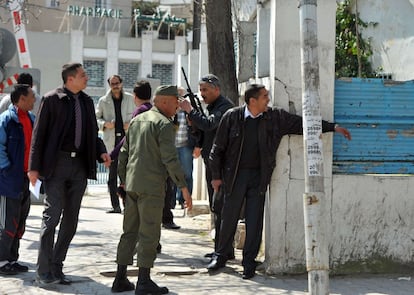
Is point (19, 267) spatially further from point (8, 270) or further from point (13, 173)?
point (13, 173)

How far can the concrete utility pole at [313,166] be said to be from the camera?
4.99m

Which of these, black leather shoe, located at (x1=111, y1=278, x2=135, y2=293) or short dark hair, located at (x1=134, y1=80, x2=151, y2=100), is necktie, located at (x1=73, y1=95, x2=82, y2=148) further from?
short dark hair, located at (x1=134, y1=80, x2=151, y2=100)

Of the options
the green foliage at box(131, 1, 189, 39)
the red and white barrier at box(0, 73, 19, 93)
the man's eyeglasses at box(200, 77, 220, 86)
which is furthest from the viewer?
the green foliage at box(131, 1, 189, 39)

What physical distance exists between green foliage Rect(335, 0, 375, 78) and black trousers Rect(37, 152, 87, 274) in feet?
28.5

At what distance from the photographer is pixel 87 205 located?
43.7 ft

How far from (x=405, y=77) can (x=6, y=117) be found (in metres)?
8.40

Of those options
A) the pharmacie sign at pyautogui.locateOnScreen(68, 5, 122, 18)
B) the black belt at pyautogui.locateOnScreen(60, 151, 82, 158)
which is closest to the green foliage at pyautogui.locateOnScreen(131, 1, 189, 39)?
the pharmacie sign at pyautogui.locateOnScreen(68, 5, 122, 18)

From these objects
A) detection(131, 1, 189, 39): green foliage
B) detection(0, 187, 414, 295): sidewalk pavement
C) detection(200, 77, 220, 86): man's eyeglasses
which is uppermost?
detection(131, 1, 189, 39): green foliage

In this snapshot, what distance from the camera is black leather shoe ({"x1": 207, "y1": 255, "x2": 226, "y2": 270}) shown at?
7.05 metres

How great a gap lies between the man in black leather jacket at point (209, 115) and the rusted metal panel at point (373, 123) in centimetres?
118

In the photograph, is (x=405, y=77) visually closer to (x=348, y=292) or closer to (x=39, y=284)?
(x=348, y=292)

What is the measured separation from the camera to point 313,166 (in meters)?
4.98

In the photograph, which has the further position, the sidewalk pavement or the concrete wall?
the concrete wall

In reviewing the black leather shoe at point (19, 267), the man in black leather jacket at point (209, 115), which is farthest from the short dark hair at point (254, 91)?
the black leather shoe at point (19, 267)
